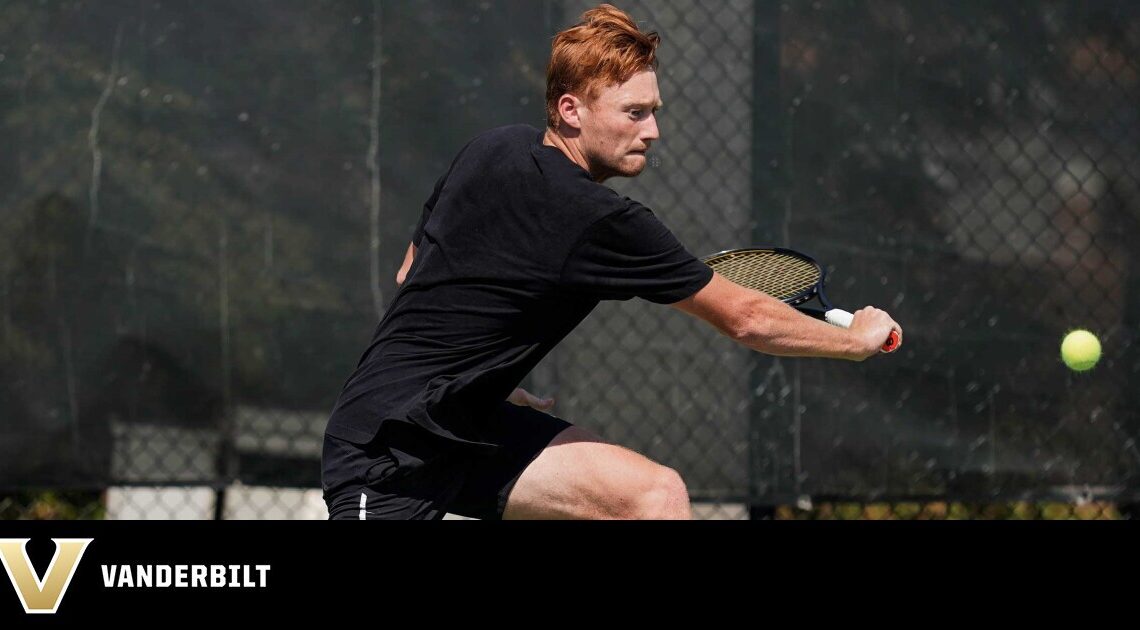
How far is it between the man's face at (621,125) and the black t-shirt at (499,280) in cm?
11

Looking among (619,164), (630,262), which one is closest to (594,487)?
(630,262)

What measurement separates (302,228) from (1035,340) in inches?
94.4

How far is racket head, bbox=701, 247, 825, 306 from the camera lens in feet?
11.0

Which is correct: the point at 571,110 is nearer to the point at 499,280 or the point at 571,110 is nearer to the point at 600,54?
the point at 600,54

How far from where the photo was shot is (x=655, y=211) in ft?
14.8

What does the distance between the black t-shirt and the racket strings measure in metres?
0.54

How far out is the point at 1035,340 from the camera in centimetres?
462

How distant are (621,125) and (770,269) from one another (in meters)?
0.68

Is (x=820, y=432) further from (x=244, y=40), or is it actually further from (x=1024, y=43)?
(x=244, y=40)

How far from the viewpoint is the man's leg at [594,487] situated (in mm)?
2777
